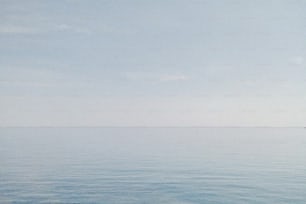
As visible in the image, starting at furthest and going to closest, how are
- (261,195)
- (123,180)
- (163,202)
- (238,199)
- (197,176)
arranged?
(197,176) < (123,180) < (261,195) < (238,199) < (163,202)

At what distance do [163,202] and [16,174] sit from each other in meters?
31.5

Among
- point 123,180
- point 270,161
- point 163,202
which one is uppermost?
point 270,161

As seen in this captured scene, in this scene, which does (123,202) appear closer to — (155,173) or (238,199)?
(238,199)

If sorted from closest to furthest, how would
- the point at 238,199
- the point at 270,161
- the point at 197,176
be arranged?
the point at 238,199
the point at 197,176
the point at 270,161

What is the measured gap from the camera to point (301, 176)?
55125mm

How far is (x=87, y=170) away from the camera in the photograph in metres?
60.5

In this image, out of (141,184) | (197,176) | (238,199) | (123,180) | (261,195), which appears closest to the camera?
(238,199)

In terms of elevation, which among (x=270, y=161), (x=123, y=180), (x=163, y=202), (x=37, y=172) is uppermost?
(x=270, y=161)

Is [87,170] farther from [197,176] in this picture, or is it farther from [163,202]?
[163,202]

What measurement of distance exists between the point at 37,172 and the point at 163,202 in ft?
100

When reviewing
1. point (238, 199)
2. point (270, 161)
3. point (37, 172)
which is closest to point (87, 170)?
point (37, 172)

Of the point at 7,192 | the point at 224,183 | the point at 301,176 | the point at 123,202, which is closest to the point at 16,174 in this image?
the point at 7,192

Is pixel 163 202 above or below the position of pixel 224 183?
below

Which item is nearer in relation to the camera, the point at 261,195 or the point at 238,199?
the point at 238,199
